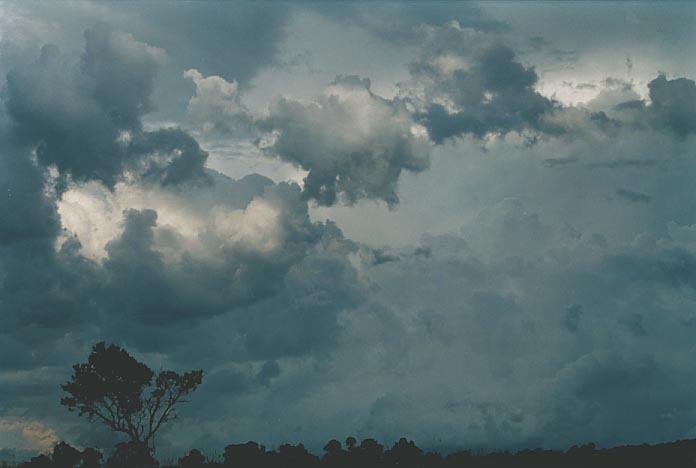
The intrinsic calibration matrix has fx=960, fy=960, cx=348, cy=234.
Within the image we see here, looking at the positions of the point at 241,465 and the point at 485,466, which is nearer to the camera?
the point at 485,466

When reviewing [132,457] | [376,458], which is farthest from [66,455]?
[376,458]

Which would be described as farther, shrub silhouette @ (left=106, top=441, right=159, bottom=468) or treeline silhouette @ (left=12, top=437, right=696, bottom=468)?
shrub silhouette @ (left=106, top=441, right=159, bottom=468)

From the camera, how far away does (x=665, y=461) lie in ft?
235

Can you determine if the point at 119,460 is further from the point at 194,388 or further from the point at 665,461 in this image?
the point at 665,461

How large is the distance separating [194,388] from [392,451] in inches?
1865

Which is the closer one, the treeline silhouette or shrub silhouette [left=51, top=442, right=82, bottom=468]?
the treeline silhouette

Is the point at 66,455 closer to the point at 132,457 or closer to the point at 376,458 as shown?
the point at 132,457

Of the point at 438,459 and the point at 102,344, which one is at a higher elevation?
the point at 102,344

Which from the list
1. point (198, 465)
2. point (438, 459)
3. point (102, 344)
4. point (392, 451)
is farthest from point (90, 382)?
point (438, 459)

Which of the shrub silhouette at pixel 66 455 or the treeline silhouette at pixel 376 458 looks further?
the shrub silhouette at pixel 66 455

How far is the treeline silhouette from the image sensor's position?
7400 centimetres

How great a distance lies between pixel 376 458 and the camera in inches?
3836

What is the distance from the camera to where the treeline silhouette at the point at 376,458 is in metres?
74.0

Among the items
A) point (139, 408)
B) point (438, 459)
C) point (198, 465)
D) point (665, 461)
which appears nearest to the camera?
point (665, 461)
